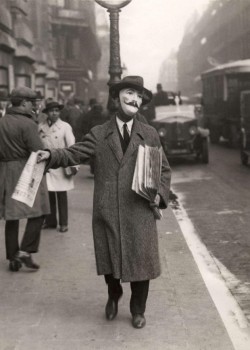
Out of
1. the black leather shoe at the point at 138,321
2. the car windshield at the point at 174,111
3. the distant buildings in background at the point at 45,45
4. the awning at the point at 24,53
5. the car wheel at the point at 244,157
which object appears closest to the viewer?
the black leather shoe at the point at 138,321

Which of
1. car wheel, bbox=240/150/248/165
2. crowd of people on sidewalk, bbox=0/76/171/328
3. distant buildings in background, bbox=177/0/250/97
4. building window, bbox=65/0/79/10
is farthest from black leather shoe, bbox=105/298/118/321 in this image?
distant buildings in background, bbox=177/0/250/97

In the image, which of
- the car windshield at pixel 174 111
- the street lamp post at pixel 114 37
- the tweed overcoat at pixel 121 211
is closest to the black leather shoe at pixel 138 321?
the tweed overcoat at pixel 121 211

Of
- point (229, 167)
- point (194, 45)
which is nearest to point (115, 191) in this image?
point (229, 167)

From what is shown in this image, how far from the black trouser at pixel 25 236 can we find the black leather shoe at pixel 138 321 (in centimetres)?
196

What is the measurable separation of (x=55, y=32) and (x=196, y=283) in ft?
140

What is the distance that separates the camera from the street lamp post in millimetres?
10250

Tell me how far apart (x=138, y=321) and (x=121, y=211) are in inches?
31.5

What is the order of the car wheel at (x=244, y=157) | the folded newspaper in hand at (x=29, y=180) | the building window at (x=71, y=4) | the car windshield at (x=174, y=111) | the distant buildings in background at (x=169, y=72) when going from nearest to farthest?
the folded newspaper in hand at (x=29, y=180), the car wheel at (x=244, y=157), the car windshield at (x=174, y=111), the building window at (x=71, y=4), the distant buildings in background at (x=169, y=72)

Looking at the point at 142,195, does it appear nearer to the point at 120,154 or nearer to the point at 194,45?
Answer: the point at 120,154

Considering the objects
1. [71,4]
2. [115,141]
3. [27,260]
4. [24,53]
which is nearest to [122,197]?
[115,141]

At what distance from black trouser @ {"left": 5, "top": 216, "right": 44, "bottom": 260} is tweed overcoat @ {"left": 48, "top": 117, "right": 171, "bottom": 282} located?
1877mm

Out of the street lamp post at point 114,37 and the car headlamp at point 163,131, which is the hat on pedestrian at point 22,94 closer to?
the street lamp post at point 114,37

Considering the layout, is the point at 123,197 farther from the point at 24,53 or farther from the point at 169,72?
the point at 169,72

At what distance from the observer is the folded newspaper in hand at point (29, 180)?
14.5 feet
